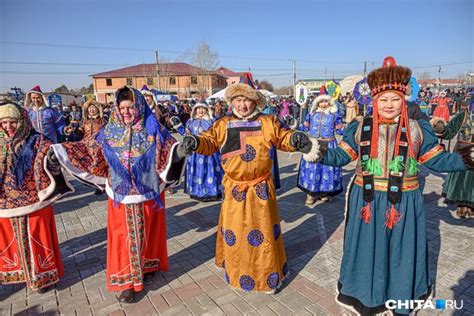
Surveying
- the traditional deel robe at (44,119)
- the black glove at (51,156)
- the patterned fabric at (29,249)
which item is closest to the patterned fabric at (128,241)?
the black glove at (51,156)

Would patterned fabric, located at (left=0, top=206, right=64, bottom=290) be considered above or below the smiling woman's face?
below

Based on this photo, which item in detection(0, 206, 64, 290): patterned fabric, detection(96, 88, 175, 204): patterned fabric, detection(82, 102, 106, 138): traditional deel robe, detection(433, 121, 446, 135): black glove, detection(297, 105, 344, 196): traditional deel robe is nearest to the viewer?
detection(96, 88, 175, 204): patterned fabric

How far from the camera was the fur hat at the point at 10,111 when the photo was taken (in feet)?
9.89

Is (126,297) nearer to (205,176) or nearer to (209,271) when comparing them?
(209,271)

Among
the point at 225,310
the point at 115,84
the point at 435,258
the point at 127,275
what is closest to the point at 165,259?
the point at 127,275

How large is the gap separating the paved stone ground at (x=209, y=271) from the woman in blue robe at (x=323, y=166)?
318mm

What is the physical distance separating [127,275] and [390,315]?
2.51 meters

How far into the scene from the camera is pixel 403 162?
249 centimetres

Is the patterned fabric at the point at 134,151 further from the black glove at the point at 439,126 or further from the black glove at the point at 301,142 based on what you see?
the black glove at the point at 439,126

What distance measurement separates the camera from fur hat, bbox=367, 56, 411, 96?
242cm

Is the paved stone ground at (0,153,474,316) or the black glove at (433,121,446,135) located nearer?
the paved stone ground at (0,153,474,316)

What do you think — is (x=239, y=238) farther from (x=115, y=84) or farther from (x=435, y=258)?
(x=115, y=84)

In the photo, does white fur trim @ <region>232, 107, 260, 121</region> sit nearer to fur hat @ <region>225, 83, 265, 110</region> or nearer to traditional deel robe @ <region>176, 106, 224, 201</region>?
fur hat @ <region>225, 83, 265, 110</region>

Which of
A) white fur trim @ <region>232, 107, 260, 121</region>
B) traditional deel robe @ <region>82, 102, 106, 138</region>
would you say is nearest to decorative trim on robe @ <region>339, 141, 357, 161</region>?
white fur trim @ <region>232, 107, 260, 121</region>
